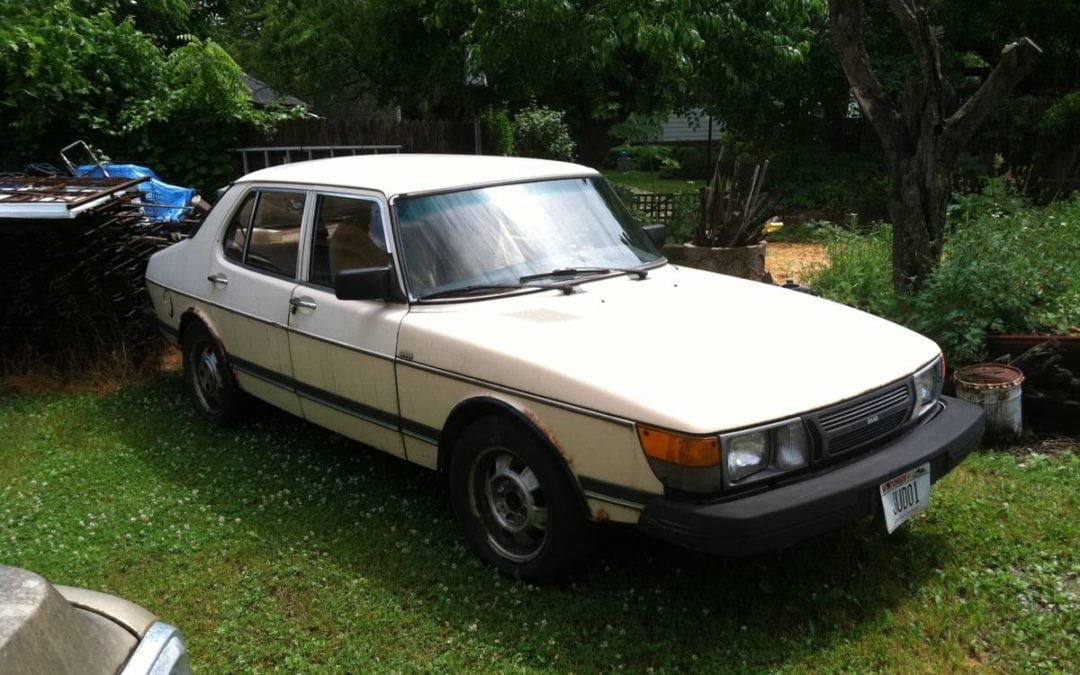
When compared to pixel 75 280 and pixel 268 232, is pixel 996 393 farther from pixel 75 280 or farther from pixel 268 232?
pixel 75 280

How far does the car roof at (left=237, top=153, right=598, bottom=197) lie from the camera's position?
4.88m

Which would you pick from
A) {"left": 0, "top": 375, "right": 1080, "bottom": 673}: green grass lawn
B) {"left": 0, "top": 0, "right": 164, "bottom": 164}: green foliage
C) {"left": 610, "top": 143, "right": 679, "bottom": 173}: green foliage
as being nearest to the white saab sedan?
{"left": 0, "top": 375, "right": 1080, "bottom": 673}: green grass lawn

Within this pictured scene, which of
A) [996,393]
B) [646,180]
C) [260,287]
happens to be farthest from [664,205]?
[646,180]

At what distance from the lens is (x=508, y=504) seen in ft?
13.7

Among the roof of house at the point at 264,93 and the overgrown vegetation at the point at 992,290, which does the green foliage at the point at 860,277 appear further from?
the roof of house at the point at 264,93

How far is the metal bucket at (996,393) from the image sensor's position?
5238 mm

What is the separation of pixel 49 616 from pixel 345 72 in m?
18.5

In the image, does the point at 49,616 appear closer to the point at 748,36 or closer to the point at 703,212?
the point at 703,212

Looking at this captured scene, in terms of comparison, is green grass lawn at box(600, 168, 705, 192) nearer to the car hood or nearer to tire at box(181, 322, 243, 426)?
tire at box(181, 322, 243, 426)

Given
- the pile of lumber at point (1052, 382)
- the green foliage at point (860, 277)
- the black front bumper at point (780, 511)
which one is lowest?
the pile of lumber at point (1052, 382)

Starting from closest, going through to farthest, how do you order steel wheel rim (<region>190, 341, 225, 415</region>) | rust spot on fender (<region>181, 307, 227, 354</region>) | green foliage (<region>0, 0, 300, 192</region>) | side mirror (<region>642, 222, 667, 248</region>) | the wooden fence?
side mirror (<region>642, 222, 667, 248</region>) < rust spot on fender (<region>181, 307, 227, 354</region>) < steel wheel rim (<region>190, 341, 225, 415</region>) < green foliage (<region>0, 0, 300, 192</region>) < the wooden fence

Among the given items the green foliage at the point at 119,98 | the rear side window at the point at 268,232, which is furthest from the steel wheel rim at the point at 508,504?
the green foliage at the point at 119,98

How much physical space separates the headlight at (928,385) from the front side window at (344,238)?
95.9 inches

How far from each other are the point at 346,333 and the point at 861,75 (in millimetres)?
4187
